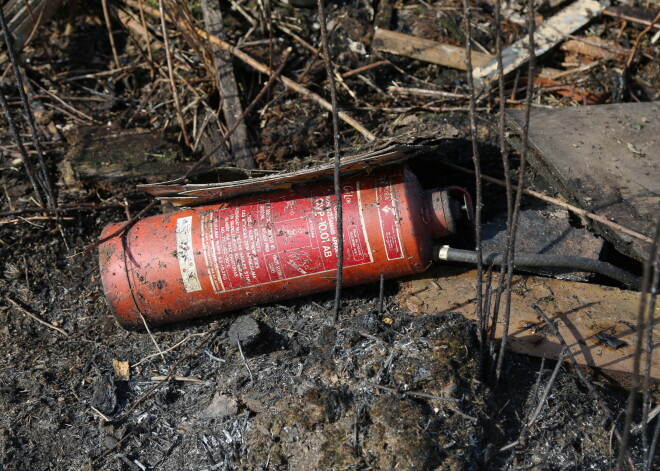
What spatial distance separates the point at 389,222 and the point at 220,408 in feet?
3.27

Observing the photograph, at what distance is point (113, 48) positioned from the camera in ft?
12.1

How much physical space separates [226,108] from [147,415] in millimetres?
1792

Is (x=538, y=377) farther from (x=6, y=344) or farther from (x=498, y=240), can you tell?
(x=6, y=344)

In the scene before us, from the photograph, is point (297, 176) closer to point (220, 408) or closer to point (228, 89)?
point (220, 408)

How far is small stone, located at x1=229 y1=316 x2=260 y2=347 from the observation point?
2.43 metres

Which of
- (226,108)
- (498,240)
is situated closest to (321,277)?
(498,240)

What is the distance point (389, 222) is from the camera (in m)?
2.35

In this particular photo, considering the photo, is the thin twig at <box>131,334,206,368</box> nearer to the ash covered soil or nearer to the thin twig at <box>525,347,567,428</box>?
the ash covered soil

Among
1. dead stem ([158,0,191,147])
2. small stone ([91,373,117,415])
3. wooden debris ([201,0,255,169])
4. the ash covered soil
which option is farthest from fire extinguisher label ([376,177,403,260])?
dead stem ([158,0,191,147])

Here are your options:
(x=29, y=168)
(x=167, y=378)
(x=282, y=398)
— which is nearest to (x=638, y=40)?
(x=282, y=398)

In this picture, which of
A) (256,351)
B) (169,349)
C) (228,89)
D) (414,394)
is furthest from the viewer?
(228,89)

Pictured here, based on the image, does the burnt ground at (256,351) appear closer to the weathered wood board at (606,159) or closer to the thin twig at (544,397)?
the thin twig at (544,397)

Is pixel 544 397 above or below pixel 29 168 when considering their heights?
below

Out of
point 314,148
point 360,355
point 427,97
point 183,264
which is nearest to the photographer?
point 360,355
